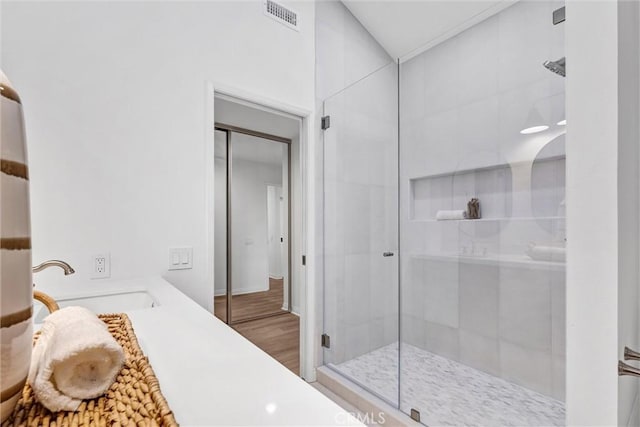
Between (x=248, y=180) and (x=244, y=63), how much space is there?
1.89m

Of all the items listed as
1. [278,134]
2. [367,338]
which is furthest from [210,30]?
[367,338]

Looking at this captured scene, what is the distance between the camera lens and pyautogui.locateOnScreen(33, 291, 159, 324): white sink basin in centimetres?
115

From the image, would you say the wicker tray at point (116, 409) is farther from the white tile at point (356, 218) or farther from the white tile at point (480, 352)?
the white tile at point (480, 352)

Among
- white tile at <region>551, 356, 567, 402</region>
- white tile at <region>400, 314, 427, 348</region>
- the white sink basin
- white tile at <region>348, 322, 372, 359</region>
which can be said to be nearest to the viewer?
the white sink basin

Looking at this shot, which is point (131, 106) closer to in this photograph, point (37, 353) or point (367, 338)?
point (37, 353)

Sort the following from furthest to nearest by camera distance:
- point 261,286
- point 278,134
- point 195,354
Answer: point 261,286
point 278,134
point 195,354

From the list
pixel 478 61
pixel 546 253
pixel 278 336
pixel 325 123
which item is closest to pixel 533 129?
pixel 478 61

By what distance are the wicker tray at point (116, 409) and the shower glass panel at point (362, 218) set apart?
194cm

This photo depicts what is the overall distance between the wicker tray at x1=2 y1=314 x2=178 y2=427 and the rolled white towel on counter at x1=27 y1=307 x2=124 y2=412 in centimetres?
1

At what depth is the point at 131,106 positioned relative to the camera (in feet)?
5.06

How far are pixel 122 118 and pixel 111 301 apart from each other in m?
0.86

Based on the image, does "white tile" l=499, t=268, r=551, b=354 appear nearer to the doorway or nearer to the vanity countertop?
the doorway

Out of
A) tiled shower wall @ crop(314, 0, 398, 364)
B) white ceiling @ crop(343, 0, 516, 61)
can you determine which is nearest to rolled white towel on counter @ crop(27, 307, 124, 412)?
tiled shower wall @ crop(314, 0, 398, 364)

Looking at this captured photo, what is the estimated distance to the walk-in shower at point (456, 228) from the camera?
1.87 meters
